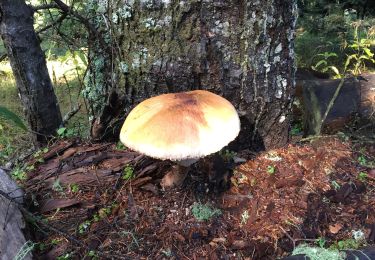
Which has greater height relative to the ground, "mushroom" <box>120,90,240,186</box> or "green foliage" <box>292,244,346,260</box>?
"mushroom" <box>120,90,240,186</box>

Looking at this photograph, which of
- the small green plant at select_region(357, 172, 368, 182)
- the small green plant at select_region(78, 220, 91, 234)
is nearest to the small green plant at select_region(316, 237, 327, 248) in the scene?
the small green plant at select_region(357, 172, 368, 182)

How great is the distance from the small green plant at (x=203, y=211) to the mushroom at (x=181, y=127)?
1.62ft

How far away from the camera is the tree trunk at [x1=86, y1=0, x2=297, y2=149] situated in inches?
94.0

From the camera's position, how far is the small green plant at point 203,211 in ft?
7.35

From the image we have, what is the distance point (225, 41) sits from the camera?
7.99ft

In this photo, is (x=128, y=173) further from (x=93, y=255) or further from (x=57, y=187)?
(x=93, y=255)

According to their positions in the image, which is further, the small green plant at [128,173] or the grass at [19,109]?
the grass at [19,109]

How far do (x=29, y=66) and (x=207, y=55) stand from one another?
6.53 feet

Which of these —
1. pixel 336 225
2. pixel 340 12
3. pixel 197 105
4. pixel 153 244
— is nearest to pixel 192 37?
pixel 197 105

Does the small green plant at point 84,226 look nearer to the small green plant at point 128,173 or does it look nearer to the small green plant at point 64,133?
the small green plant at point 128,173

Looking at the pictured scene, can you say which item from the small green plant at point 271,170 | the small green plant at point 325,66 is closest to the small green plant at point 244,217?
the small green plant at point 271,170

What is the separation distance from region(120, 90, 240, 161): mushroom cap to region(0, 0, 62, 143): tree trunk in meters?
1.71

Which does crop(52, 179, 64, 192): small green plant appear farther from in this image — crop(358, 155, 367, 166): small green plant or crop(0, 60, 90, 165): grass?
crop(358, 155, 367, 166): small green plant

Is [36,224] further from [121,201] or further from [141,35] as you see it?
[141,35]
